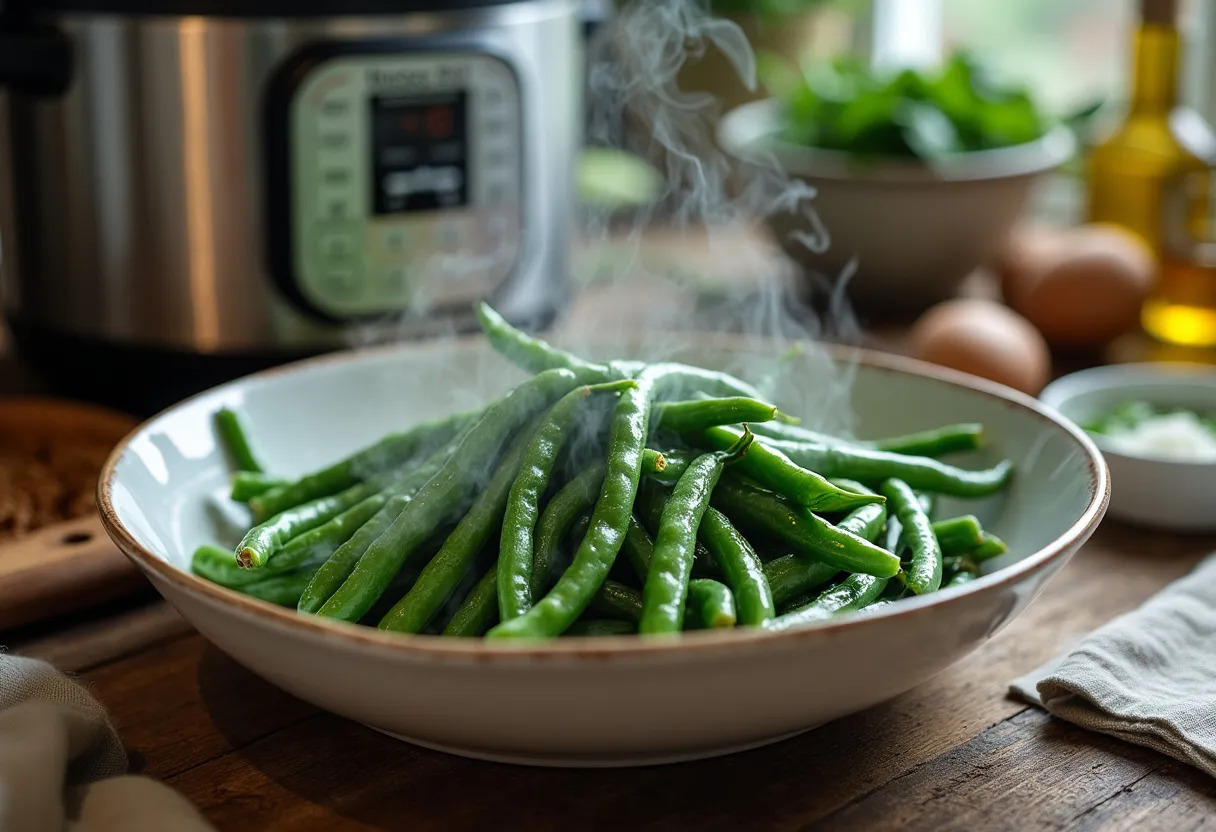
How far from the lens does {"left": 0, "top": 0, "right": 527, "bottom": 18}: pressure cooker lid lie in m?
1.55

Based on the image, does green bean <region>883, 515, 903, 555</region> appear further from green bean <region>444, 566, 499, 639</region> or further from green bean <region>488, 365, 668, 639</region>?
green bean <region>444, 566, 499, 639</region>

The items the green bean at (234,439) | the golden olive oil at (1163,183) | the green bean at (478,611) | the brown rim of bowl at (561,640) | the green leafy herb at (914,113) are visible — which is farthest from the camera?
the green leafy herb at (914,113)

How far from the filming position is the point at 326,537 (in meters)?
1.13

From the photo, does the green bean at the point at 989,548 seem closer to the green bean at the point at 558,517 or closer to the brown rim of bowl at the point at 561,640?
the brown rim of bowl at the point at 561,640

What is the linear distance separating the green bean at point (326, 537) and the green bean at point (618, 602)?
227 mm

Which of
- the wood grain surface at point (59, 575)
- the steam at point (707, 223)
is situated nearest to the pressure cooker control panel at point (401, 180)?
the steam at point (707, 223)

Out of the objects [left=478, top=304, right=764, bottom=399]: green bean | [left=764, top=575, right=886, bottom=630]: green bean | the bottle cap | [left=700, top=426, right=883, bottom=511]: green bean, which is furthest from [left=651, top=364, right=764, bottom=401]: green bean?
the bottle cap

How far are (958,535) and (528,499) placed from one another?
0.37 meters

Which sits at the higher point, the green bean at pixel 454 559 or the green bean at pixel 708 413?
the green bean at pixel 708 413

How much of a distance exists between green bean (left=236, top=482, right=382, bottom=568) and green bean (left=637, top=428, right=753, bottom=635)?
11.8 inches

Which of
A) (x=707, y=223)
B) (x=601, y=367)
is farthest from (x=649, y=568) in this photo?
(x=707, y=223)

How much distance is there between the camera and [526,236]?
1796mm

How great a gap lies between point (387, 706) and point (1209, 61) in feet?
7.86

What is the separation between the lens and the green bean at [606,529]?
3.05 feet
